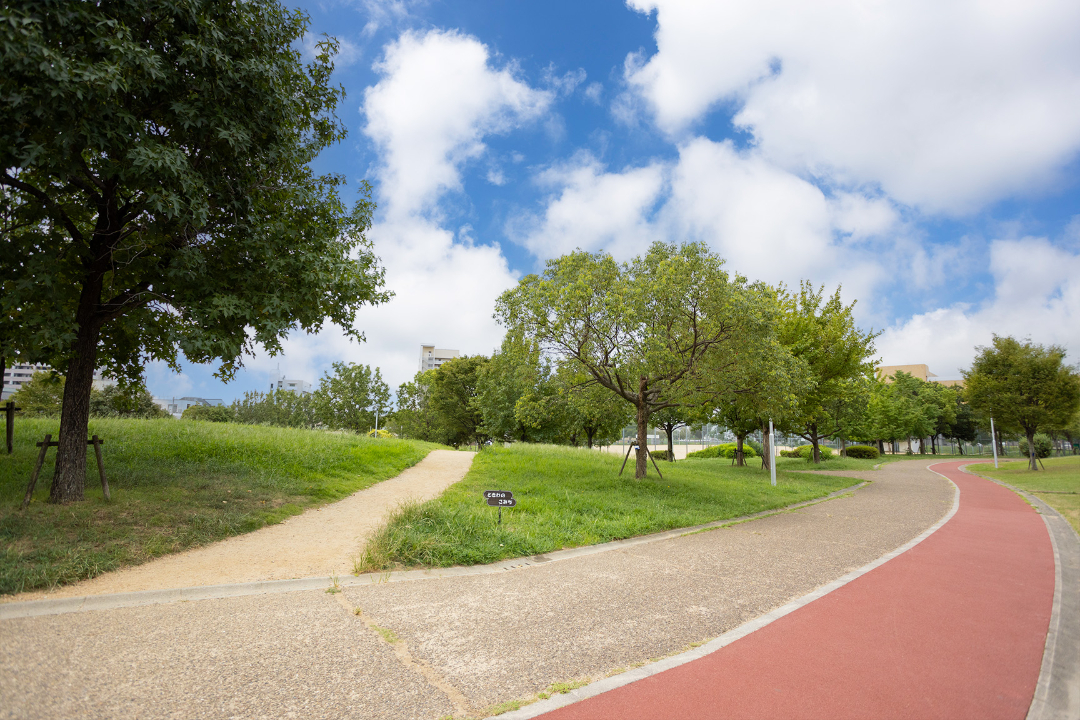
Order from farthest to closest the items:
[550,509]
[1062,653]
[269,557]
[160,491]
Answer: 1. [550,509]
2. [160,491]
3. [269,557]
4. [1062,653]

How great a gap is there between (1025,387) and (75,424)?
36.7m

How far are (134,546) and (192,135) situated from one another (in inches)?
240

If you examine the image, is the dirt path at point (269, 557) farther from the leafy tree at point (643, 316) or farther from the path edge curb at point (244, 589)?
the leafy tree at point (643, 316)

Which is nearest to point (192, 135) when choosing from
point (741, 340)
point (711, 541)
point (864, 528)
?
point (711, 541)

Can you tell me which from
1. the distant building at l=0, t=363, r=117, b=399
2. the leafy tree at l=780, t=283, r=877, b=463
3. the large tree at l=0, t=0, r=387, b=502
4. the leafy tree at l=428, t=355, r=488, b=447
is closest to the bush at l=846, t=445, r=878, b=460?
the leafy tree at l=780, t=283, r=877, b=463

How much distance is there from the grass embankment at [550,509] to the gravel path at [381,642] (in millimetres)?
835

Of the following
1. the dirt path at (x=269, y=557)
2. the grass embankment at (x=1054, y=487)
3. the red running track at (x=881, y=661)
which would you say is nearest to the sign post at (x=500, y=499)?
the dirt path at (x=269, y=557)

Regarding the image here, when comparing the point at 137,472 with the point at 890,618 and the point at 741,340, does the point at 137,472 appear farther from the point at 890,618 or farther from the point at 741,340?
the point at 741,340

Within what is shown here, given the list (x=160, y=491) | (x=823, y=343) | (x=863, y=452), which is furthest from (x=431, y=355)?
(x=160, y=491)

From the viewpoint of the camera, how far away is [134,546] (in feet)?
22.2

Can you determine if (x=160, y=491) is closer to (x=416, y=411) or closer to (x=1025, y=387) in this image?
(x=1025, y=387)

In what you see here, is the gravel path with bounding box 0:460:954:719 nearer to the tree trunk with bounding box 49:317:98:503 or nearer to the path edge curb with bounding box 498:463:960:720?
the path edge curb with bounding box 498:463:960:720

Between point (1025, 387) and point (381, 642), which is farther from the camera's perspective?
point (1025, 387)

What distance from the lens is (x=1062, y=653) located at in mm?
4539
